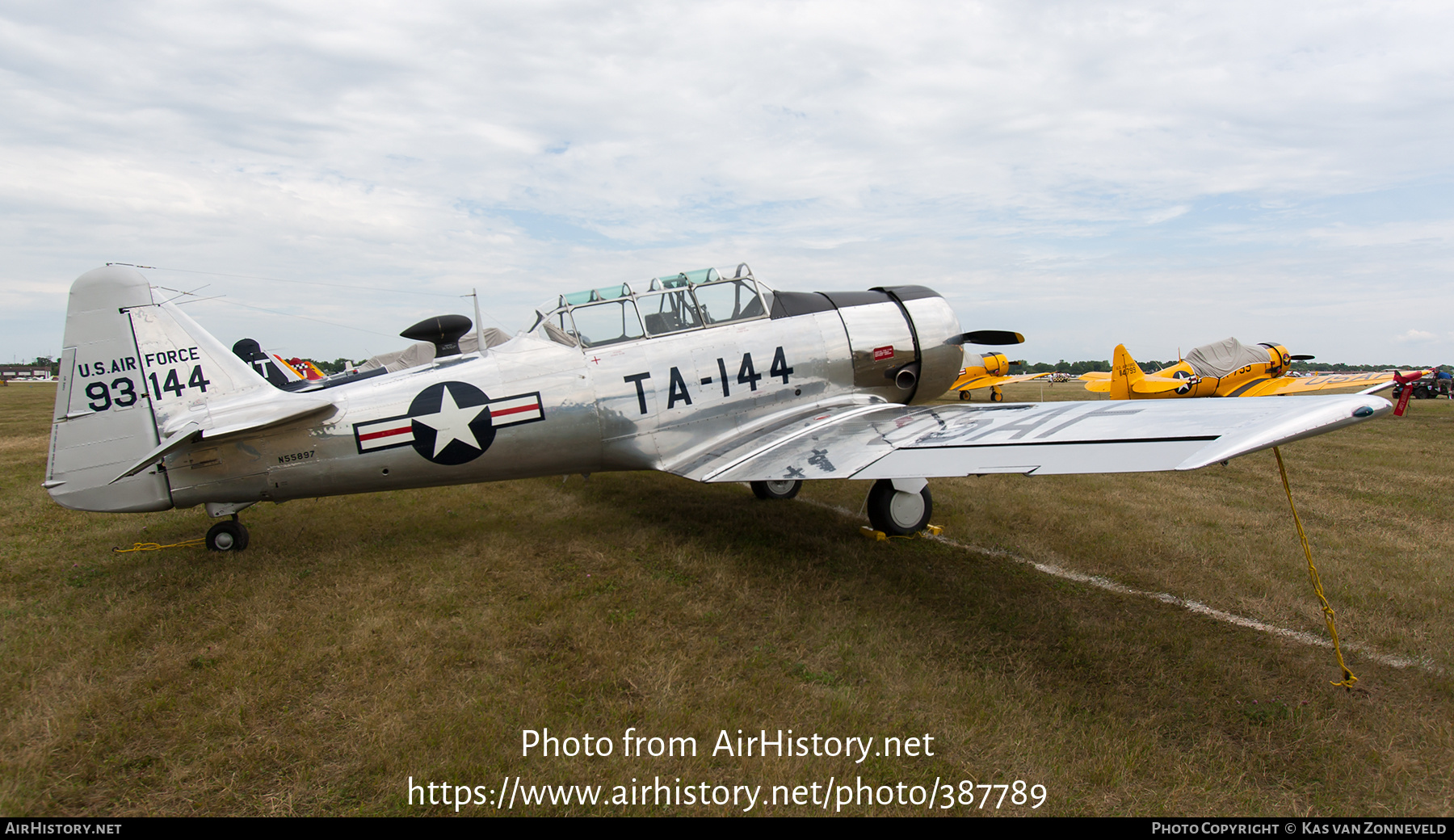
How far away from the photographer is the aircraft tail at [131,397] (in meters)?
4.69

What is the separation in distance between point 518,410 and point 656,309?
1.55m

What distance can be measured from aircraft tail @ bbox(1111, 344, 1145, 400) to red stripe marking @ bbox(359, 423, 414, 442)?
15366 millimetres

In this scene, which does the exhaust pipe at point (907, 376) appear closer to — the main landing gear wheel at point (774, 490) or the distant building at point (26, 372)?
the main landing gear wheel at point (774, 490)

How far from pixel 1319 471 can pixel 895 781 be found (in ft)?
29.6

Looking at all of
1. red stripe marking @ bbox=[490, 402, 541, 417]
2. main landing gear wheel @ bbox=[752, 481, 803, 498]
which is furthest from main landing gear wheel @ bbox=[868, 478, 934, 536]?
red stripe marking @ bbox=[490, 402, 541, 417]

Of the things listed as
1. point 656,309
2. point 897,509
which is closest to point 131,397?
point 656,309

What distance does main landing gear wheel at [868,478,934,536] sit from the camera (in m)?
5.39

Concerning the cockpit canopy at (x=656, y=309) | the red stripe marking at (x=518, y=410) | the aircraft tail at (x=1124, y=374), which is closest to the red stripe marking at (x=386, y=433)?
the red stripe marking at (x=518, y=410)

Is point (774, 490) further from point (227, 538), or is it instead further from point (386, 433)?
point (227, 538)

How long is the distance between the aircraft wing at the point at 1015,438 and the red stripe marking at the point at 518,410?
121cm

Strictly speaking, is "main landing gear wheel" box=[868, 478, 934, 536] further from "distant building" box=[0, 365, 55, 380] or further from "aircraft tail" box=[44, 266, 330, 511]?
"distant building" box=[0, 365, 55, 380]

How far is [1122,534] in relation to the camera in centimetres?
567

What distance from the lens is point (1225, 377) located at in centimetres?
1577
